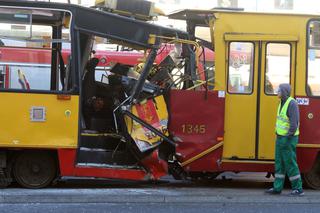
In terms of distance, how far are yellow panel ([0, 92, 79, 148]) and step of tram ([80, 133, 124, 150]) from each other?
0.32 m

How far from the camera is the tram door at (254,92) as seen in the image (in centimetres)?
838

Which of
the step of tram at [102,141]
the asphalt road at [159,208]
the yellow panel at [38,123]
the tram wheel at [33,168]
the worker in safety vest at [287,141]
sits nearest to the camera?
the asphalt road at [159,208]

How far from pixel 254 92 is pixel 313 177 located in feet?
5.45

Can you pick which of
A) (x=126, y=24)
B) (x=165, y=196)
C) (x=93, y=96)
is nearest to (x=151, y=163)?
(x=165, y=196)

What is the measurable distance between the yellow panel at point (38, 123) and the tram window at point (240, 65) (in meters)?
2.31

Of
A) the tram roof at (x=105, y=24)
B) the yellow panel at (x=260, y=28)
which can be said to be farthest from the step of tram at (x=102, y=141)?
the yellow panel at (x=260, y=28)

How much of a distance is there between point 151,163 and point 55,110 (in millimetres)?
1572

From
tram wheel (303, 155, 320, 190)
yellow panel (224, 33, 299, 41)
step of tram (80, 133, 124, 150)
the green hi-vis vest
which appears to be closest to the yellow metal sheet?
yellow panel (224, 33, 299, 41)

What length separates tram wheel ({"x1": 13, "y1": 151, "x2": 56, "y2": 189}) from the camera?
8117 mm

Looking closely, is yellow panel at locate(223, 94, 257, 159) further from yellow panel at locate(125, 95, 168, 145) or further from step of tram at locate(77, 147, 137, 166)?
step of tram at locate(77, 147, 137, 166)

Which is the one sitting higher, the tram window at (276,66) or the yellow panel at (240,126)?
the tram window at (276,66)

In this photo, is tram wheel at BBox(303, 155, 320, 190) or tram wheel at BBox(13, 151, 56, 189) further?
tram wheel at BBox(303, 155, 320, 190)

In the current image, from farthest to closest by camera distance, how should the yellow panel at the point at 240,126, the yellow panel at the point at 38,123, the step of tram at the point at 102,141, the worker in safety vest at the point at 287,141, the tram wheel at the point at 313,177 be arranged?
the tram wheel at the point at 313,177 < the yellow panel at the point at 240,126 < the step of tram at the point at 102,141 < the worker in safety vest at the point at 287,141 < the yellow panel at the point at 38,123

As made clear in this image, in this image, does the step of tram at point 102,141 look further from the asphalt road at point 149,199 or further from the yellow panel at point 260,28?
the yellow panel at point 260,28
